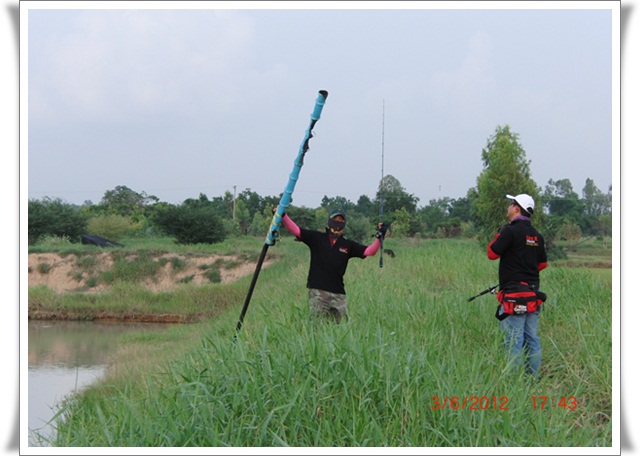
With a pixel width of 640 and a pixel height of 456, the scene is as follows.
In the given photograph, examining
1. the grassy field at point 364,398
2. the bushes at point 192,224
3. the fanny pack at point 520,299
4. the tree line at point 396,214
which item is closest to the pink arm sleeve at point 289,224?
the grassy field at point 364,398

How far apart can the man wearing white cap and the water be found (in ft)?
19.6

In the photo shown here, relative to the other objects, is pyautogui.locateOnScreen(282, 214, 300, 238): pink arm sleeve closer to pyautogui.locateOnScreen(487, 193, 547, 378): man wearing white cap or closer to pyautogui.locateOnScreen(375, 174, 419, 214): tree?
pyautogui.locateOnScreen(487, 193, 547, 378): man wearing white cap

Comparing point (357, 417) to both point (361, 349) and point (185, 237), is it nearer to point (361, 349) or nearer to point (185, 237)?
point (361, 349)

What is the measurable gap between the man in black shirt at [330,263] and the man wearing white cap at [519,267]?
3.81 feet

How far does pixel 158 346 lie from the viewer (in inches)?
512

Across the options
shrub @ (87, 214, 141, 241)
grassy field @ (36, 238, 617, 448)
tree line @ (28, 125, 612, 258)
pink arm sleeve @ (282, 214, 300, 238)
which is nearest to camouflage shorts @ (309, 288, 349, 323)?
grassy field @ (36, 238, 617, 448)

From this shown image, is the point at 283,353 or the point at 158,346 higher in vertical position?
the point at 283,353

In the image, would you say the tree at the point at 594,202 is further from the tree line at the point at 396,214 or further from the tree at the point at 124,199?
the tree at the point at 124,199

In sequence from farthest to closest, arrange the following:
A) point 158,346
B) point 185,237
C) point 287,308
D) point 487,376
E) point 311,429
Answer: point 185,237, point 158,346, point 287,308, point 487,376, point 311,429

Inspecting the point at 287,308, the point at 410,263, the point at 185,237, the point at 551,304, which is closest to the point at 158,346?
the point at 410,263

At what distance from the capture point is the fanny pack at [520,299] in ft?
18.0

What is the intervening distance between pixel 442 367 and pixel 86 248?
81.8ft

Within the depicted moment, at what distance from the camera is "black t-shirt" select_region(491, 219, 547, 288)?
545 centimetres

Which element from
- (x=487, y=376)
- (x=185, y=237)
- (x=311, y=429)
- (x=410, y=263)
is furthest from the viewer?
(x=185, y=237)
